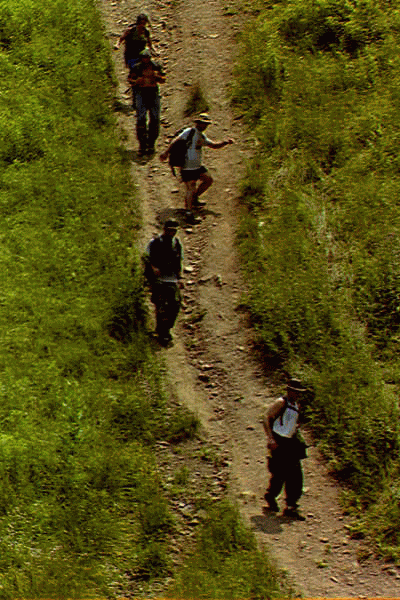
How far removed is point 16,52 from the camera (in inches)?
920

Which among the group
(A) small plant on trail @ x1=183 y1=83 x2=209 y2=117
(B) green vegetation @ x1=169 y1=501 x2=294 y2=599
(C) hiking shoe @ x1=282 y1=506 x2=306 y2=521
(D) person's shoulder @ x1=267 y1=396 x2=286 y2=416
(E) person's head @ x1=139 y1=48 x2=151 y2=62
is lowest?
(C) hiking shoe @ x1=282 y1=506 x2=306 y2=521

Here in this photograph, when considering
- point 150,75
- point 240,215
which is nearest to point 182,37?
point 150,75

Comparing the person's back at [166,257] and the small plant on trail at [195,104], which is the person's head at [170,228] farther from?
the small plant on trail at [195,104]

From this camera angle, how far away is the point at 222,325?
1708 centimetres

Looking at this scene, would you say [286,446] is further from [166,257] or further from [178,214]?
[178,214]

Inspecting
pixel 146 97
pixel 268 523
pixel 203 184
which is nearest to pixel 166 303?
pixel 203 184

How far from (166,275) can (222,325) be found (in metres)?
1.61

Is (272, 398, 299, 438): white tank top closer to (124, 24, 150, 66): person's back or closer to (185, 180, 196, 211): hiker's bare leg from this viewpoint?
(185, 180, 196, 211): hiker's bare leg

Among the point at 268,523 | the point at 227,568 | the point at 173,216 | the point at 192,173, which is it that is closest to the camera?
the point at 227,568

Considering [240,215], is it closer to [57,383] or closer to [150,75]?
[150,75]

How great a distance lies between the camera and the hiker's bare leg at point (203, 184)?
1898cm

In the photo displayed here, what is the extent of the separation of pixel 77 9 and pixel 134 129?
4817mm

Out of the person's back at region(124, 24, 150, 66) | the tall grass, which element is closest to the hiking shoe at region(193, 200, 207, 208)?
the tall grass

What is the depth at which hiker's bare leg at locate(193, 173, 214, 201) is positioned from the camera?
18984 millimetres
